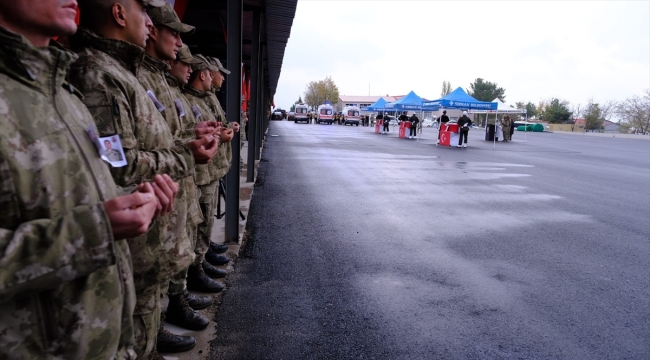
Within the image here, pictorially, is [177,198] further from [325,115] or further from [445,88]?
[445,88]

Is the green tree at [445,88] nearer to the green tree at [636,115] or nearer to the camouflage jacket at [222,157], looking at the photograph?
the green tree at [636,115]

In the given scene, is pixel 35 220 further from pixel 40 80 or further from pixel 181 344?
pixel 181 344

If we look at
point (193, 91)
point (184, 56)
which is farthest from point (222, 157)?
point (184, 56)

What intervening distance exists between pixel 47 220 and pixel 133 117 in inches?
38.1

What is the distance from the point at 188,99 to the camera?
3.95 m

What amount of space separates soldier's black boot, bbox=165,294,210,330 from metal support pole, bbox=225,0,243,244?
199cm

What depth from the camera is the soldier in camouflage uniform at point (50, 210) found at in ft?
3.73

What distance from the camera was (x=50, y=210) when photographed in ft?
4.01

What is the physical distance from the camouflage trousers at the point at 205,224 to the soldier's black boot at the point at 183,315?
525 millimetres

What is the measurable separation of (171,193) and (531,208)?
7.65m

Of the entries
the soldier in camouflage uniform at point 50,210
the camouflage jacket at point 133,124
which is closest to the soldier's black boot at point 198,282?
the camouflage jacket at point 133,124

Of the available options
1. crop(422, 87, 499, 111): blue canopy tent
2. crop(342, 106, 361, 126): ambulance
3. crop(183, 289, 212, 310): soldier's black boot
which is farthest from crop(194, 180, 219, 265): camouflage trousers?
crop(342, 106, 361, 126): ambulance

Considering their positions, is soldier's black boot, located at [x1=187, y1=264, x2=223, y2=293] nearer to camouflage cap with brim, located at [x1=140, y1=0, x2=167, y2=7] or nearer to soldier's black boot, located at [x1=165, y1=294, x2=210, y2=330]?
soldier's black boot, located at [x1=165, y1=294, x2=210, y2=330]

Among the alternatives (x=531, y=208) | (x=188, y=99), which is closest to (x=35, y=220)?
(x=188, y=99)
